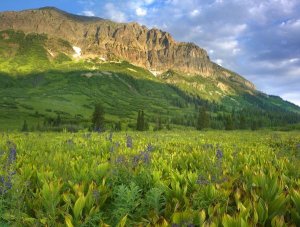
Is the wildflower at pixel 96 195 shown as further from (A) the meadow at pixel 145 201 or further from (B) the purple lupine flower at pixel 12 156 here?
(B) the purple lupine flower at pixel 12 156

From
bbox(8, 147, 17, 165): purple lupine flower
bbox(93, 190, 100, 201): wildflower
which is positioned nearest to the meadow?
bbox(93, 190, 100, 201): wildflower

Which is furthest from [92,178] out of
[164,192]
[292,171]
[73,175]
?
[292,171]

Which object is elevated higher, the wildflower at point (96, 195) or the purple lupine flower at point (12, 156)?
the purple lupine flower at point (12, 156)

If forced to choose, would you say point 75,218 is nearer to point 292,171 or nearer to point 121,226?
point 121,226

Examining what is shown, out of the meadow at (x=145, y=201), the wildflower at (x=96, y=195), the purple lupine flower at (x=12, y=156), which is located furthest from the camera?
the purple lupine flower at (x=12, y=156)

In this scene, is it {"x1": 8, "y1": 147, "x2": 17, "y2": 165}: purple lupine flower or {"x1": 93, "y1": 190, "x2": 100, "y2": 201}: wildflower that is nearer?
{"x1": 93, "y1": 190, "x2": 100, "y2": 201}: wildflower

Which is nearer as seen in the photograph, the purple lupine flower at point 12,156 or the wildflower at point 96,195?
the wildflower at point 96,195

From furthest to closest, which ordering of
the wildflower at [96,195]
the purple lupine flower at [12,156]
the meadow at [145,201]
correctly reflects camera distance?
the purple lupine flower at [12,156], the wildflower at [96,195], the meadow at [145,201]

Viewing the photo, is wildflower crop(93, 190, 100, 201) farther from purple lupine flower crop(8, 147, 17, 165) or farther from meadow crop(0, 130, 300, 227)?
purple lupine flower crop(8, 147, 17, 165)

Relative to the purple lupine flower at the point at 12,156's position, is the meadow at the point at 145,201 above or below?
below

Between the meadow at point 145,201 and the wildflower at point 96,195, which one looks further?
the wildflower at point 96,195

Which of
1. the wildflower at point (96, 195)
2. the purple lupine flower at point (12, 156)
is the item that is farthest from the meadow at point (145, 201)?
the purple lupine flower at point (12, 156)

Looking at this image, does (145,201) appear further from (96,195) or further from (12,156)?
(12,156)

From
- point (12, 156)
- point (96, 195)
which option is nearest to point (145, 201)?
point (96, 195)
